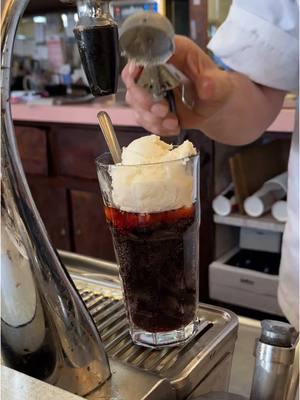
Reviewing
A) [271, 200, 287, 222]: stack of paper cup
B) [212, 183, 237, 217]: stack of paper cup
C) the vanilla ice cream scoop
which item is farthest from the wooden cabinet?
the vanilla ice cream scoop

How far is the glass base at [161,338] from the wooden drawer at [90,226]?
42.8 inches

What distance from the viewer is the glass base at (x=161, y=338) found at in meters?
0.38

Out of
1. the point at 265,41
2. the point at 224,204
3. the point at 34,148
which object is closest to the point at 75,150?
the point at 34,148

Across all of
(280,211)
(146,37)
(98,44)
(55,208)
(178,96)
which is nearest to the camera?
(98,44)

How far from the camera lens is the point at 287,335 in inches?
10.6

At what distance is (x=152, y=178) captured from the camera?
0.33 m

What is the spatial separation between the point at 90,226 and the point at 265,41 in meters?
0.98

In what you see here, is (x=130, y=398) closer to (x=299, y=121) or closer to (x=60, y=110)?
(x=299, y=121)

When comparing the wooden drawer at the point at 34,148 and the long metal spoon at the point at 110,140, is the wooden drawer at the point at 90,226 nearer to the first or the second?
the wooden drawer at the point at 34,148

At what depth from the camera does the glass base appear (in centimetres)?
38

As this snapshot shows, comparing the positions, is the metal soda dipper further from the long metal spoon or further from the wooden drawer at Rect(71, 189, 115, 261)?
the wooden drawer at Rect(71, 189, 115, 261)

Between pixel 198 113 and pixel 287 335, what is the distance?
376 millimetres

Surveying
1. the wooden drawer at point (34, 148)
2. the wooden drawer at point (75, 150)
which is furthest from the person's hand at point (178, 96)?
the wooden drawer at point (34, 148)

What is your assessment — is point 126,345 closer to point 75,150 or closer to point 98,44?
point 98,44
